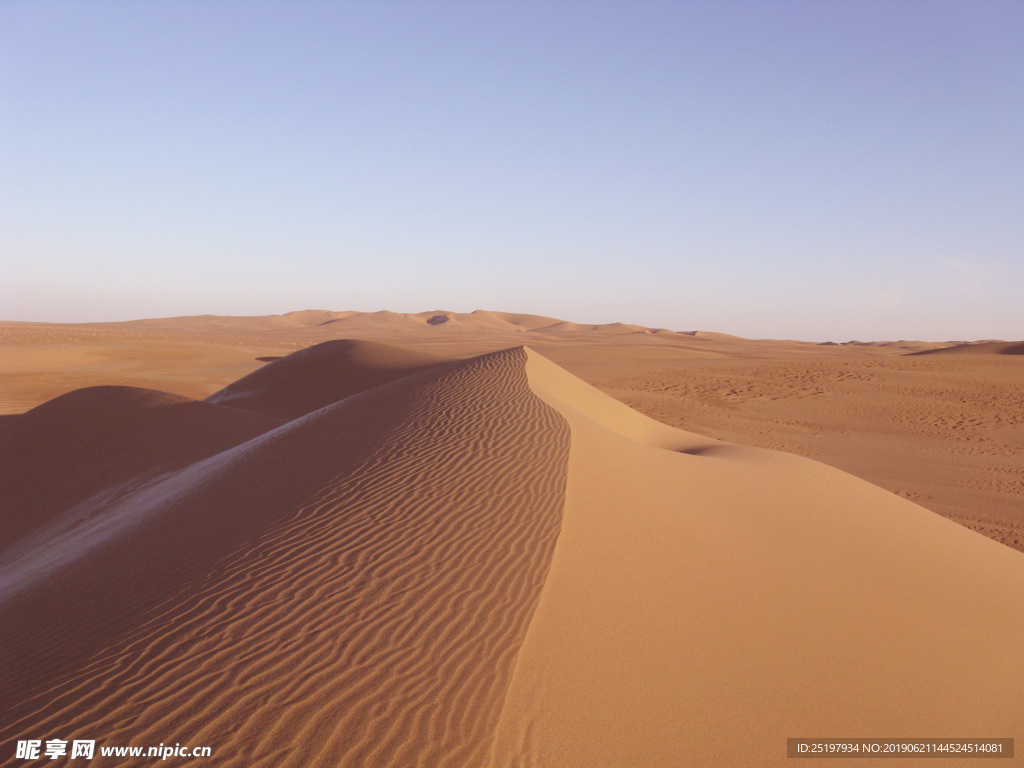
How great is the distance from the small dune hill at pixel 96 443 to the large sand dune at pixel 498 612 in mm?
2782

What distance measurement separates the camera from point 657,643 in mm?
4125

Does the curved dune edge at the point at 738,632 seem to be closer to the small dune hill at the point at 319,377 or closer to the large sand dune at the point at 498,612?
the large sand dune at the point at 498,612

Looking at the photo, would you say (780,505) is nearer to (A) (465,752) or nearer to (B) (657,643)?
(B) (657,643)

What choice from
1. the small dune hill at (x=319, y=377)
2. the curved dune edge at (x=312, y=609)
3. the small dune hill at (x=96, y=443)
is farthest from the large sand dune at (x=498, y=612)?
the small dune hill at (x=319, y=377)

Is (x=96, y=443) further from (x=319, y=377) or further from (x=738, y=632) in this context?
(x=738, y=632)

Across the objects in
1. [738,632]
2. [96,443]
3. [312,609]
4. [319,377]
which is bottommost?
[96,443]

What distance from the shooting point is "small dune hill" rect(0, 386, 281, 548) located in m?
10.9

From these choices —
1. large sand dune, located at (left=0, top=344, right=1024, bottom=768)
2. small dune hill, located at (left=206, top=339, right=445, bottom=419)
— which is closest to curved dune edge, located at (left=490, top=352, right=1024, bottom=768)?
large sand dune, located at (left=0, top=344, right=1024, bottom=768)

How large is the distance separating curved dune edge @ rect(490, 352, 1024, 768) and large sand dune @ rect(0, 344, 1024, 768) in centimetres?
2

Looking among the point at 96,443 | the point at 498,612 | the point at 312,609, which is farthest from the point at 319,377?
the point at 498,612

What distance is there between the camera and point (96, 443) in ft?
40.5

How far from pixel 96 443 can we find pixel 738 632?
12.5 m

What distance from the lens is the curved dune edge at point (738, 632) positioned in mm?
3479

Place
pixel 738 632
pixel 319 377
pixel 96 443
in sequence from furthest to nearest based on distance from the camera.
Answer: pixel 319 377
pixel 96 443
pixel 738 632
